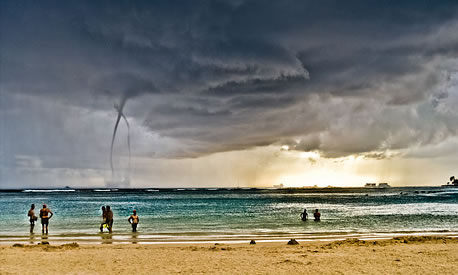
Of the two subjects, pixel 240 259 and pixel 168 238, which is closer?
pixel 240 259

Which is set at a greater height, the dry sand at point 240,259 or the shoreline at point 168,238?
the dry sand at point 240,259

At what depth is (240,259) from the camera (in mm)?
16969

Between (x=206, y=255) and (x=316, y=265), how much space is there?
5276 mm

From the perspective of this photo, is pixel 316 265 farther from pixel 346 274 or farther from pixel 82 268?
pixel 82 268

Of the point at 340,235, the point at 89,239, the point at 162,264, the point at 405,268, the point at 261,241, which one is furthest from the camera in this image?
the point at 340,235

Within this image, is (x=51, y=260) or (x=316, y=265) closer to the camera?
(x=316, y=265)

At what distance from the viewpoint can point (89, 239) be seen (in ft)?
85.1

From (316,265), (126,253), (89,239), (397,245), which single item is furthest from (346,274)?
(89,239)

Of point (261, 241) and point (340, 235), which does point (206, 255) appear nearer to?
point (261, 241)

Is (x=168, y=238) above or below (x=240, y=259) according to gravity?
below

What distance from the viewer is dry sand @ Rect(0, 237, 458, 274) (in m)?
14.7

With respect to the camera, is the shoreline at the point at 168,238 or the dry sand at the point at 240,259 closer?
the dry sand at the point at 240,259

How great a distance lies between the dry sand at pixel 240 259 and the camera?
48.2 feet

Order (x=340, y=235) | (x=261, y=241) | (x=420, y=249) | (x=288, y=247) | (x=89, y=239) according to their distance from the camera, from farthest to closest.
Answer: (x=340, y=235) < (x=89, y=239) < (x=261, y=241) < (x=288, y=247) < (x=420, y=249)
